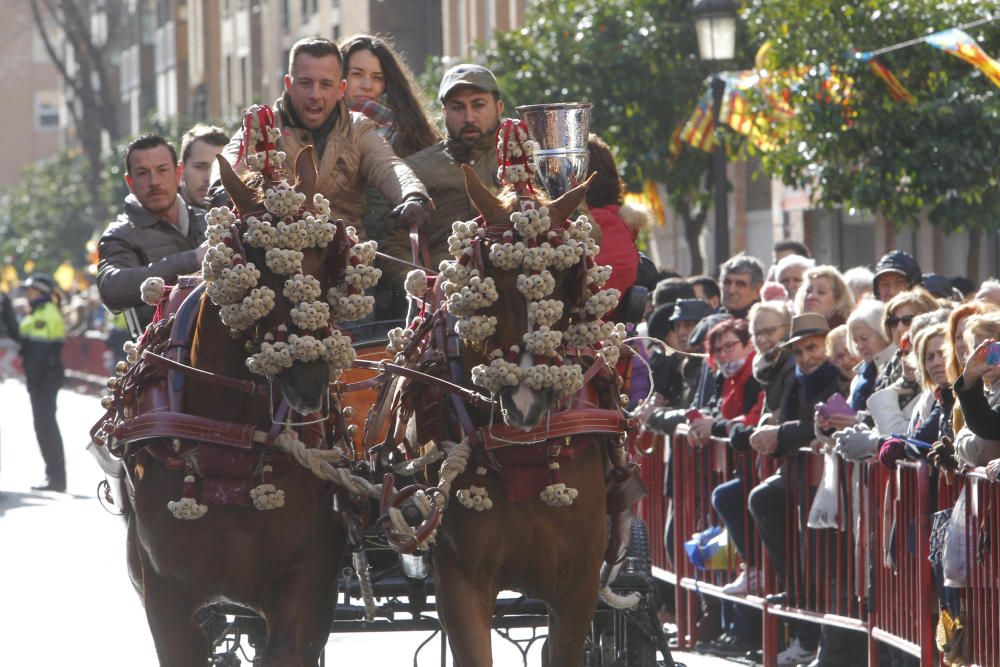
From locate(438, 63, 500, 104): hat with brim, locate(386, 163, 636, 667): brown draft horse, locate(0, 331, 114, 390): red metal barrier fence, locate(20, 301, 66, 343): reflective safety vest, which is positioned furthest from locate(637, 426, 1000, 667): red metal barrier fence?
locate(0, 331, 114, 390): red metal barrier fence

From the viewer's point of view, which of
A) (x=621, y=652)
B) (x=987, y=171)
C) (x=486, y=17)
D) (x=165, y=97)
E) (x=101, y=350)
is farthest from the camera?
(x=165, y=97)

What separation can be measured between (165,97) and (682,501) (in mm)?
67629

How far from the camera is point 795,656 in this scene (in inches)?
418

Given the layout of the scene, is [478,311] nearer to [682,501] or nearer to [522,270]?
[522,270]

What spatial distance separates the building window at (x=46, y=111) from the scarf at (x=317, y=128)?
108767 mm

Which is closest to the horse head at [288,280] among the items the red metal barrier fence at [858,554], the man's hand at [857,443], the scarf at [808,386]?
the red metal barrier fence at [858,554]

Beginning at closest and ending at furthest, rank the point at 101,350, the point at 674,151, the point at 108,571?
the point at 108,571
the point at 674,151
the point at 101,350

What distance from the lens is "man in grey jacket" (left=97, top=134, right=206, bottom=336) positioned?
8.27 metres

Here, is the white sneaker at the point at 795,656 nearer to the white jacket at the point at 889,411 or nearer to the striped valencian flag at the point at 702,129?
the white jacket at the point at 889,411

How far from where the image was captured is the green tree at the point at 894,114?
1688 cm

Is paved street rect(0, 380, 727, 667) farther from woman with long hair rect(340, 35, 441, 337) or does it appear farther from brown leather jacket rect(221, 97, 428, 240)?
brown leather jacket rect(221, 97, 428, 240)

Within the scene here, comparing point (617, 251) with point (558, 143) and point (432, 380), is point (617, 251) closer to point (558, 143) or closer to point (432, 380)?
point (558, 143)

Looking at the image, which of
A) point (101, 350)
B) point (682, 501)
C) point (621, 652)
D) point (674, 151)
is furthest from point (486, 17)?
point (621, 652)

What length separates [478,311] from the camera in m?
6.38
